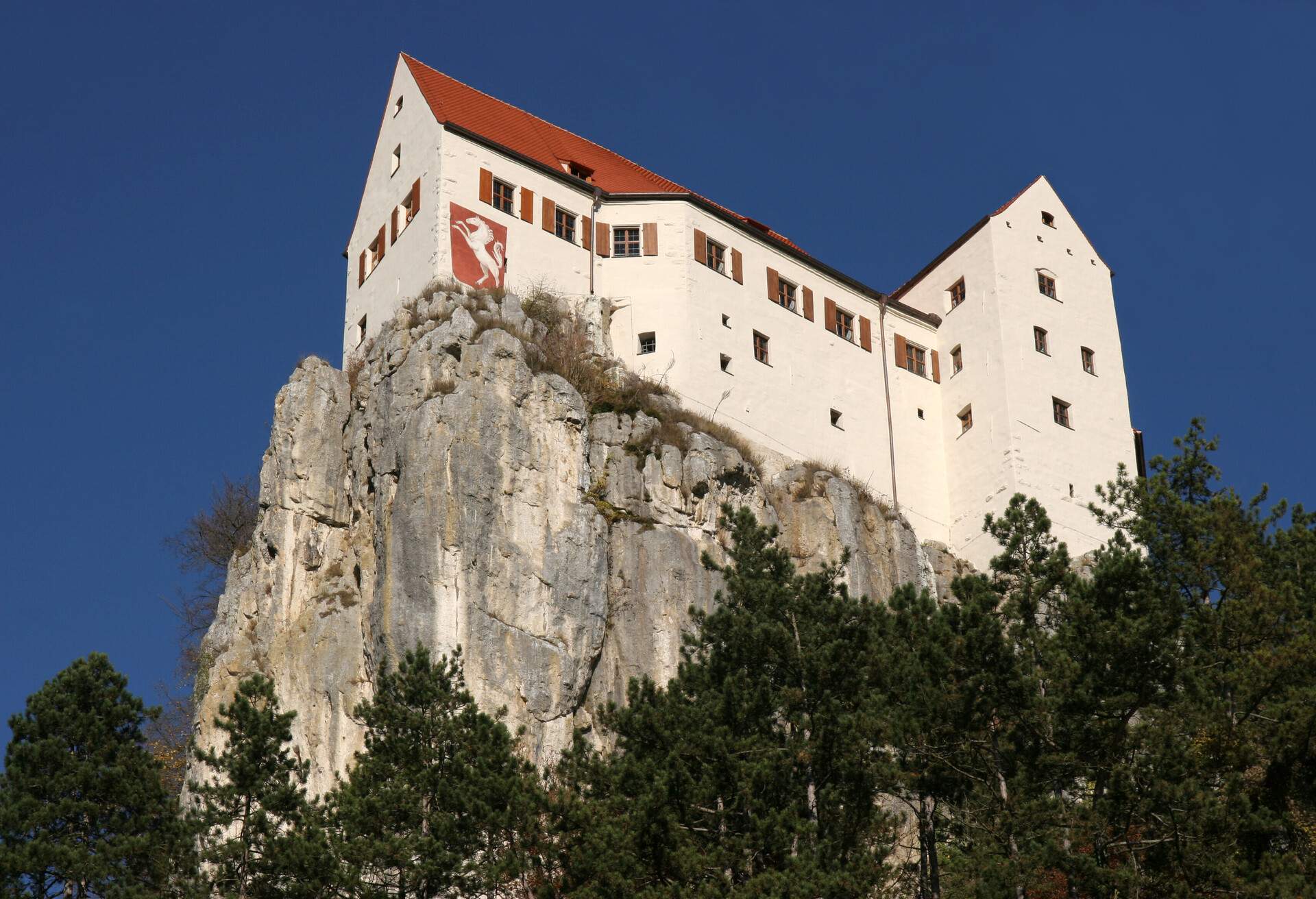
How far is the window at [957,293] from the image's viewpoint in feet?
184

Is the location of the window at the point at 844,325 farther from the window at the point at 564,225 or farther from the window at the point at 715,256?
the window at the point at 564,225

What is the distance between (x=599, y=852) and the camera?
82.9ft

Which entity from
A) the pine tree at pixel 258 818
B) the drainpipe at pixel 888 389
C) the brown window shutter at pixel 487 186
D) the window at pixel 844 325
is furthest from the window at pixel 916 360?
the pine tree at pixel 258 818

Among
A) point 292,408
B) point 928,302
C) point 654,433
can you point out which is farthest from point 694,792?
point 928,302

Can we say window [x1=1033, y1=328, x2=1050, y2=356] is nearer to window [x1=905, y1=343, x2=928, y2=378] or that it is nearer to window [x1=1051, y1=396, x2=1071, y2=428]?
window [x1=1051, y1=396, x2=1071, y2=428]

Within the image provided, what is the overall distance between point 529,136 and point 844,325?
37.0 feet

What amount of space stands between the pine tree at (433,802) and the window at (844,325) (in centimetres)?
2610

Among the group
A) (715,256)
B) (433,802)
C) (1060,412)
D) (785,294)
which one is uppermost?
(715,256)

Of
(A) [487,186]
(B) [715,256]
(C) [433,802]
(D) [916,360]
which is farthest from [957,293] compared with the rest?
(C) [433,802]

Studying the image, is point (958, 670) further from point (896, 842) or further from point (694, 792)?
point (694, 792)

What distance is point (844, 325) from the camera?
52812 millimetres

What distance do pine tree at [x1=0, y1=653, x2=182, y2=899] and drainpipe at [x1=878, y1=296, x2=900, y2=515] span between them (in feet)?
83.3

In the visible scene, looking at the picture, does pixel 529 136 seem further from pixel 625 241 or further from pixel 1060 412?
pixel 1060 412

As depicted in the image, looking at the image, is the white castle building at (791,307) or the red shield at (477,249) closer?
the red shield at (477,249)
